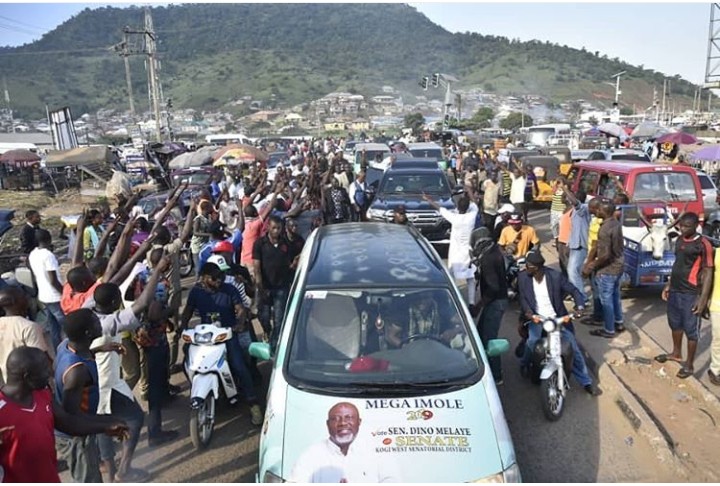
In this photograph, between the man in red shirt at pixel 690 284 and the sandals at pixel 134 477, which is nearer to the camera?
the sandals at pixel 134 477

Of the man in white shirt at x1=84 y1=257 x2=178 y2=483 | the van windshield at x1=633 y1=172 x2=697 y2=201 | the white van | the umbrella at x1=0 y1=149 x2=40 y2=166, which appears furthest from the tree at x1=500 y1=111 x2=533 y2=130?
the man in white shirt at x1=84 y1=257 x2=178 y2=483

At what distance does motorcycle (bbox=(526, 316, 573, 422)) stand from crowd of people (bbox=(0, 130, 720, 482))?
0.15 meters

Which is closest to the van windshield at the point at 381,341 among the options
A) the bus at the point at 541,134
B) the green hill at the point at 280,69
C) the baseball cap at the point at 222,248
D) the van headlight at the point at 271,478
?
the van headlight at the point at 271,478

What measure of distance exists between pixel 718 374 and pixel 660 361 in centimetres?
59

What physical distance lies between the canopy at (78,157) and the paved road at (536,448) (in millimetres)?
24436

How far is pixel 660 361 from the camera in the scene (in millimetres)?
6324

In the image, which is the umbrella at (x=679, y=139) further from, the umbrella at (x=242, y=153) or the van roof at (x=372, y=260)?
the van roof at (x=372, y=260)

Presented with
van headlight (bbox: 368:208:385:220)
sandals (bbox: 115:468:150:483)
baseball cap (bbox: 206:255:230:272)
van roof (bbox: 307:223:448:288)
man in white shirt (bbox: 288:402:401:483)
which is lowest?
sandals (bbox: 115:468:150:483)

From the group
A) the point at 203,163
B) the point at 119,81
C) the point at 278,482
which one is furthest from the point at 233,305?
the point at 119,81

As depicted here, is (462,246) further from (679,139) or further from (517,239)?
(679,139)

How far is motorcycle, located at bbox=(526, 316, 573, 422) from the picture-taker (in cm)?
528

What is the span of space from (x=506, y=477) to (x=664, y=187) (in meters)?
8.48

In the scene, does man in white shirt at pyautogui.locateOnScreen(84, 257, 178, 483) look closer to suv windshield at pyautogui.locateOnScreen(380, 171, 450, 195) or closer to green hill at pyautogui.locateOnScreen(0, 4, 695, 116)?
suv windshield at pyautogui.locateOnScreen(380, 171, 450, 195)

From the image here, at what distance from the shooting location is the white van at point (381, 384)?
10.5ft
